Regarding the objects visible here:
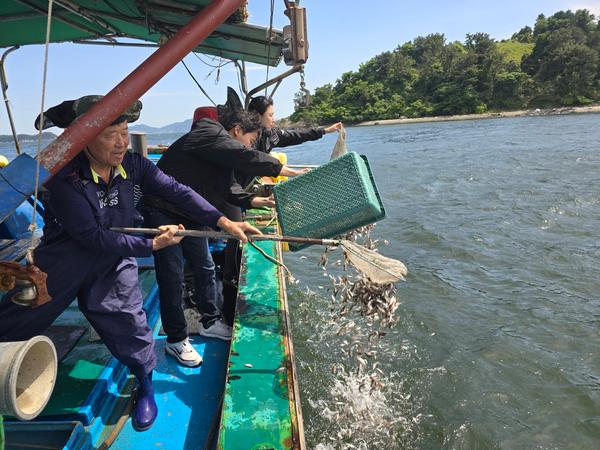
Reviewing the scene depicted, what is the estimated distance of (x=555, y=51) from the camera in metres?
60.1

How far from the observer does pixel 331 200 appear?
9.87 ft

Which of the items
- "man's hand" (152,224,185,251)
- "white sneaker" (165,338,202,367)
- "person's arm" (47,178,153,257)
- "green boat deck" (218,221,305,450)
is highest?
"person's arm" (47,178,153,257)

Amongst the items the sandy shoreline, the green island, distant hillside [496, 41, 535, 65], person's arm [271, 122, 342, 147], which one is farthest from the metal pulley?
distant hillside [496, 41, 535, 65]

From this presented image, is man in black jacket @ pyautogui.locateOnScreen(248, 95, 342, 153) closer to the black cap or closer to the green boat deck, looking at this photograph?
the green boat deck

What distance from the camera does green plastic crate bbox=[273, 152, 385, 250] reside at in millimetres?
2891

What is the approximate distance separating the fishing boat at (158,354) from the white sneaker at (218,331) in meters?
0.06

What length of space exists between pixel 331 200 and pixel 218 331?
→ 56.6 inches

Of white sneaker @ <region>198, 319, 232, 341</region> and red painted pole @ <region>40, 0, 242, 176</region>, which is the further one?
white sneaker @ <region>198, 319, 232, 341</region>

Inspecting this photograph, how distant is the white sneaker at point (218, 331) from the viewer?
11.0 ft

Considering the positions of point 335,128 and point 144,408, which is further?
point 335,128

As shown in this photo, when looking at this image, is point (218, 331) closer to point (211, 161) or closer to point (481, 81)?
point (211, 161)

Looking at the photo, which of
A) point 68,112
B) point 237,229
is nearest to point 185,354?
point 237,229

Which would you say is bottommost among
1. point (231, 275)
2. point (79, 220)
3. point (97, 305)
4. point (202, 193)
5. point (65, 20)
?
point (231, 275)

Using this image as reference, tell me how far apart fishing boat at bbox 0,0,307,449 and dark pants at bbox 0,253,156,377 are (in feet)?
0.74
